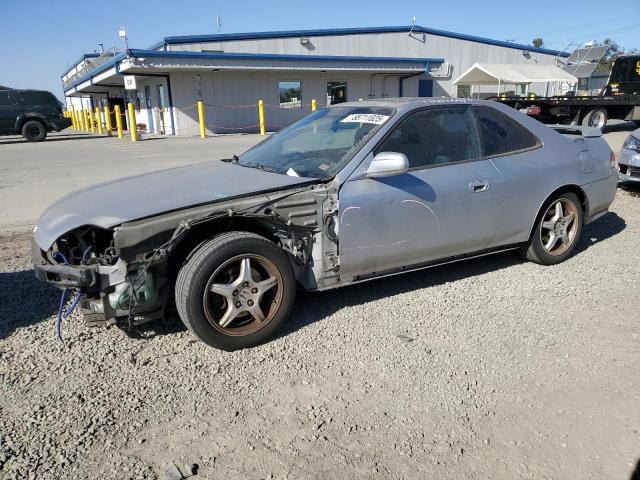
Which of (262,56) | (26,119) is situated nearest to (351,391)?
(26,119)

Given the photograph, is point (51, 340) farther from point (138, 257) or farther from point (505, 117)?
point (505, 117)

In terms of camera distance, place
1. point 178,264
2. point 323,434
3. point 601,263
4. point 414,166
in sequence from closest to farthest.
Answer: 1. point 323,434
2. point 178,264
3. point 414,166
4. point 601,263

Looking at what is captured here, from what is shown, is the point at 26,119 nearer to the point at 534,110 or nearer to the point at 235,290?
the point at 534,110

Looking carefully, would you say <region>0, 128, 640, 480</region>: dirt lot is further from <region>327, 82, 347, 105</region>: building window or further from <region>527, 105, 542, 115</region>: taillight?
<region>327, 82, 347, 105</region>: building window

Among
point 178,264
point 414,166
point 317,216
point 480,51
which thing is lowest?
point 178,264

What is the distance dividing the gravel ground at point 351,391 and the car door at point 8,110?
20.3 metres

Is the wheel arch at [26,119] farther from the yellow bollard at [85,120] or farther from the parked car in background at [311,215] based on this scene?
the parked car in background at [311,215]

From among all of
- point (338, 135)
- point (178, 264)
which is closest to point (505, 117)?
point (338, 135)

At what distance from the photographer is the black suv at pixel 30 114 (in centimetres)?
2098

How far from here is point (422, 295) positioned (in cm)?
425

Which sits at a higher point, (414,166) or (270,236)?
(414,166)

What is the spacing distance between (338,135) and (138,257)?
1.89m

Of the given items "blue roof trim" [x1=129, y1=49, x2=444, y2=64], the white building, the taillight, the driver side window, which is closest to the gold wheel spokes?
the driver side window

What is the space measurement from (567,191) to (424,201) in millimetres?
1841
